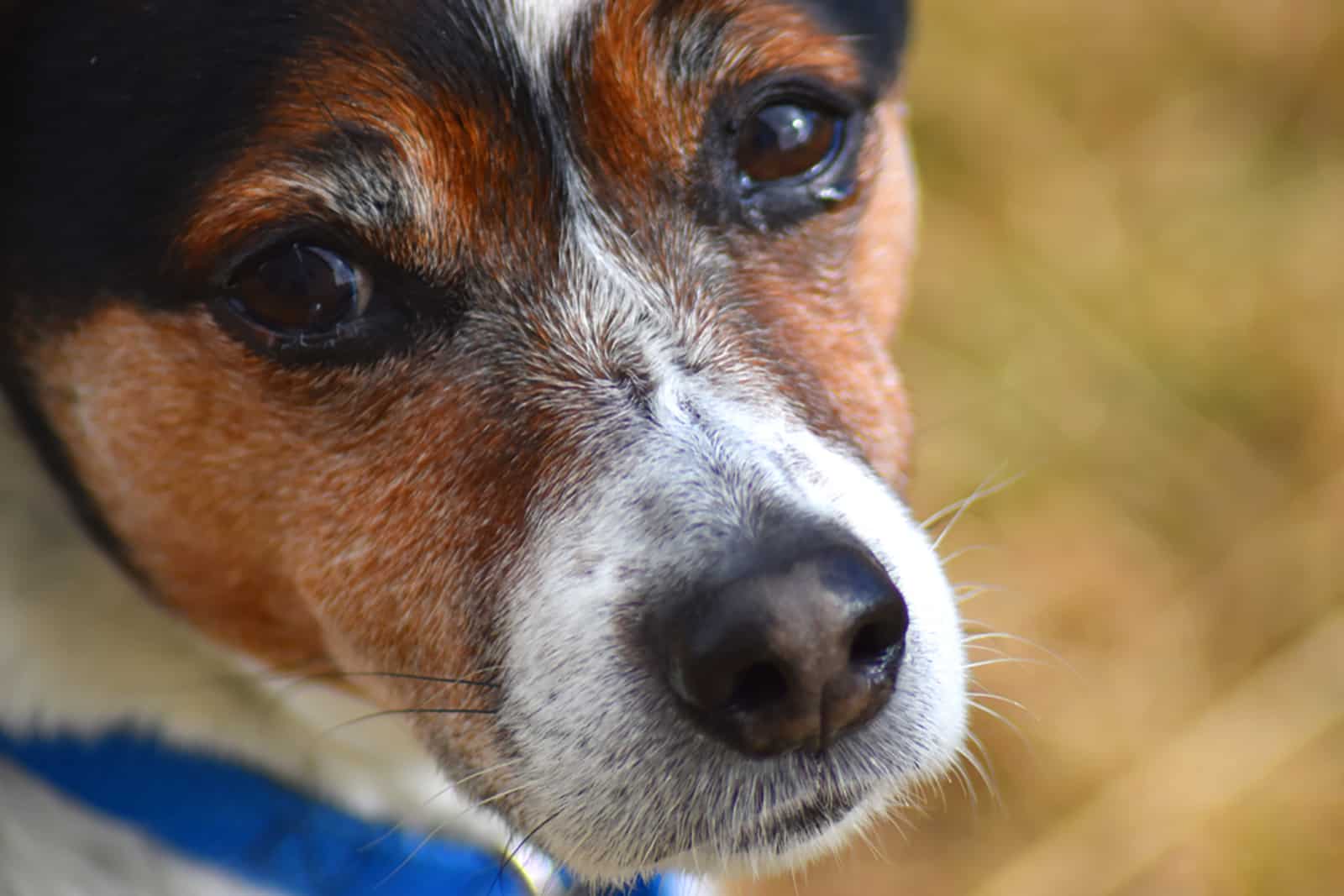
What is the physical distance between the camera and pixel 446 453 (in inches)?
81.1

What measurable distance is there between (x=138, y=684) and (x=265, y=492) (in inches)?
16.1

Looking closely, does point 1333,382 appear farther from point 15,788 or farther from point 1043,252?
point 15,788

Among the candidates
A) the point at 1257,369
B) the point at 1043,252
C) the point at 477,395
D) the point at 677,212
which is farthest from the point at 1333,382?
the point at 477,395

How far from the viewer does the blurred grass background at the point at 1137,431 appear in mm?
3672

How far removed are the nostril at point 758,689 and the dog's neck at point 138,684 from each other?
766mm

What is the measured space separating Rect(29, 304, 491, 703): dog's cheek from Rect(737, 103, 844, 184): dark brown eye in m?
0.64

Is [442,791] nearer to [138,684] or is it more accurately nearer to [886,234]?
[138,684]

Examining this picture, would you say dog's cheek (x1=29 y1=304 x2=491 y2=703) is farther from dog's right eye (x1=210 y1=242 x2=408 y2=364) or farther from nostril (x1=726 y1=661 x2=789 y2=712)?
nostril (x1=726 y1=661 x2=789 y2=712)

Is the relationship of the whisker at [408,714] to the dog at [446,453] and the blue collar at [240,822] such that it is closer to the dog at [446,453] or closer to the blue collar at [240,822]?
the dog at [446,453]

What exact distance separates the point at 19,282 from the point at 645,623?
3.95 ft

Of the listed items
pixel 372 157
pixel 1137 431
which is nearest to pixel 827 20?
pixel 372 157

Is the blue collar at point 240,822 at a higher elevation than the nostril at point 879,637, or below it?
below

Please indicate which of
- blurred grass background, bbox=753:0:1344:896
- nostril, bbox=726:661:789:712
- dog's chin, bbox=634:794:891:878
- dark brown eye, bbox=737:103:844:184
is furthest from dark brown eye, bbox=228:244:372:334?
blurred grass background, bbox=753:0:1344:896

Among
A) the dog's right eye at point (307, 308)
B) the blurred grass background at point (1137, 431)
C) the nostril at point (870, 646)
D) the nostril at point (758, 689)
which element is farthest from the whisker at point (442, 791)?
the blurred grass background at point (1137, 431)
